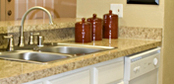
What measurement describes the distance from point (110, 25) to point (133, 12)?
20cm

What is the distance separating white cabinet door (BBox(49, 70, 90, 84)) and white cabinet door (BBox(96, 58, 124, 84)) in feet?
0.33

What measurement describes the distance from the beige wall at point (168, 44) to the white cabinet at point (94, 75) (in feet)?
1.94

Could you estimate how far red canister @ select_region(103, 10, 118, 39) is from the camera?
229 cm

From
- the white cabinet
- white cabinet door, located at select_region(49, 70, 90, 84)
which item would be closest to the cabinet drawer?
the white cabinet

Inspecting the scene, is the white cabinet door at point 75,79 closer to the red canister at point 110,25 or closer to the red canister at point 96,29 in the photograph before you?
the red canister at point 96,29

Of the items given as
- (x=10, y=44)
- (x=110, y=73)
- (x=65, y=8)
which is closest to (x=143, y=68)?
(x=110, y=73)

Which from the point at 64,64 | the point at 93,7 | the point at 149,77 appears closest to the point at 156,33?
the point at 149,77

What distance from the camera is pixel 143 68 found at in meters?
1.94

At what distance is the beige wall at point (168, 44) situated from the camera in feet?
7.30

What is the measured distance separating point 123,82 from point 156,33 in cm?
59

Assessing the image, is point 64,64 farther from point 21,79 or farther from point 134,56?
point 134,56

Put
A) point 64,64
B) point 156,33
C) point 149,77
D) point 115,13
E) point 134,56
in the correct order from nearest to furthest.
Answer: point 64,64 < point 134,56 < point 149,77 < point 156,33 < point 115,13

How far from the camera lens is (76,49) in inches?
74.6

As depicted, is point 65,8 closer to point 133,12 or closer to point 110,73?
point 133,12
